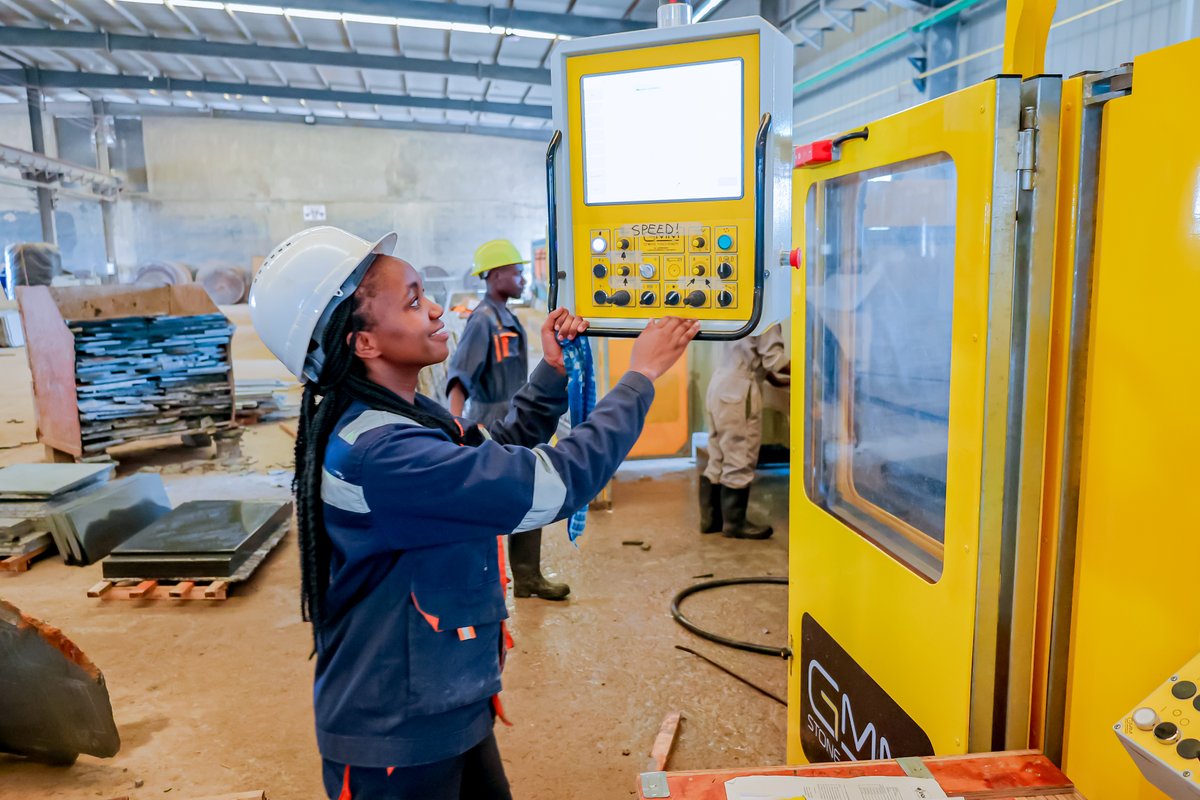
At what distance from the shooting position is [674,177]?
148 centimetres

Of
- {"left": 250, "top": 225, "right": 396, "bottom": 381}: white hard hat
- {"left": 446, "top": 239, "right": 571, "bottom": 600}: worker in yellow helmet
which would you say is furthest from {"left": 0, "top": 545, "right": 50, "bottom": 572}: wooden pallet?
{"left": 250, "top": 225, "right": 396, "bottom": 381}: white hard hat

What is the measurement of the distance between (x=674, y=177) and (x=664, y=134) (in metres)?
0.08

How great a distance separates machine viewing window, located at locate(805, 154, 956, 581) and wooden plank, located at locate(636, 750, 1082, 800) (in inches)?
12.9

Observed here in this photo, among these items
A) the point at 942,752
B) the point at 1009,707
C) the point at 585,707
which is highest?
the point at 1009,707

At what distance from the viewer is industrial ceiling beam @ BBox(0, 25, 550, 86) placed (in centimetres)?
899

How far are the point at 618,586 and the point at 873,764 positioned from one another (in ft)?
8.70

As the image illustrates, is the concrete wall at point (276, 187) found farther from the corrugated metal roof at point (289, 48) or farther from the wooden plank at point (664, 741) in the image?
the wooden plank at point (664, 741)

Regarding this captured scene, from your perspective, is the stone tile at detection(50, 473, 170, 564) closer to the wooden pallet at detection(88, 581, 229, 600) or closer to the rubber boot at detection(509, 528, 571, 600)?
the wooden pallet at detection(88, 581, 229, 600)

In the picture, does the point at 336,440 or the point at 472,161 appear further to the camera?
the point at 472,161

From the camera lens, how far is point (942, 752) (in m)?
1.38

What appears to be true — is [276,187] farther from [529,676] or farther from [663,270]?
[663,270]

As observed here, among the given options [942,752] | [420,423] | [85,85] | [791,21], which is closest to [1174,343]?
[942,752]

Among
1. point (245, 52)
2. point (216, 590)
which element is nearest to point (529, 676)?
point (216, 590)

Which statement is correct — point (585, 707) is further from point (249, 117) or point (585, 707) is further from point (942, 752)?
point (249, 117)
